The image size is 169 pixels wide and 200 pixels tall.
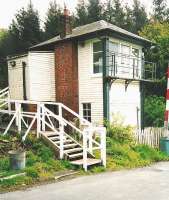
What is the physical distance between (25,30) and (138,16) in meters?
16.5

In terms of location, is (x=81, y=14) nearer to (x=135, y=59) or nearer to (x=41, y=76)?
(x=135, y=59)

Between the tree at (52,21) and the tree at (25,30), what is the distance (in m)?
1.22

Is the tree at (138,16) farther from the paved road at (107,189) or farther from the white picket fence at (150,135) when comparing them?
the paved road at (107,189)

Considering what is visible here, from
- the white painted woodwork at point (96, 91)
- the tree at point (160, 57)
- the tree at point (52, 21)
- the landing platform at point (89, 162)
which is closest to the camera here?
the landing platform at point (89, 162)

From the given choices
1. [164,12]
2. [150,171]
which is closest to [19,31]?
[164,12]

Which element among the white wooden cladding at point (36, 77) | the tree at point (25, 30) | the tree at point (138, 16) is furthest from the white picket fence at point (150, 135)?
the tree at point (138, 16)

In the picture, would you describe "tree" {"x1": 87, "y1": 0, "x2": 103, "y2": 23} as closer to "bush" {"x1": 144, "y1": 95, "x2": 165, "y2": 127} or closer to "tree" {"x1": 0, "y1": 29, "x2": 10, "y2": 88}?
"tree" {"x1": 0, "y1": 29, "x2": 10, "y2": 88}

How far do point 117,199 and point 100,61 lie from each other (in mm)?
11578

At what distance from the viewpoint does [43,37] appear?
46344mm

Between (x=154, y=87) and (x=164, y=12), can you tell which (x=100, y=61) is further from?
(x=164, y=12)

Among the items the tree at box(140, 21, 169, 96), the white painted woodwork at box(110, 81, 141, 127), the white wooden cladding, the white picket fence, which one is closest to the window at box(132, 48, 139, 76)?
the white painted woodwork at box(110, 81, 141, 127)

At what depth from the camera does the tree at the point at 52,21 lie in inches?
1818

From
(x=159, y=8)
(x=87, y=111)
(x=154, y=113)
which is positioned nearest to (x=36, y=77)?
→ (x=87, y=111)

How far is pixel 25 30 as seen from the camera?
47.3m
